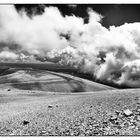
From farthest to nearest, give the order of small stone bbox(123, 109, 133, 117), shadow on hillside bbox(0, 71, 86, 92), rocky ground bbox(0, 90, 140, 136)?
shadow on hillside bbox(0, 71, 86, 92) → small stone bbox(123, 109, 133, 117) → rocky ground bbox(0, 90, 140, 136)

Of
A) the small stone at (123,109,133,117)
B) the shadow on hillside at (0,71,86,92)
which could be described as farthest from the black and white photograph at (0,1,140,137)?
the shadow on hillside at (0,71,86,92)

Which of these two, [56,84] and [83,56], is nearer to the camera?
[83,56]

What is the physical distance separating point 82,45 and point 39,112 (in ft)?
8.99

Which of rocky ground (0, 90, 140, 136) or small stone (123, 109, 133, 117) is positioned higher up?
small stone (123, 109, 133, 117)

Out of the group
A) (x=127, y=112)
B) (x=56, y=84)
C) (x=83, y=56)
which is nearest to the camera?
(x=127, y=112)

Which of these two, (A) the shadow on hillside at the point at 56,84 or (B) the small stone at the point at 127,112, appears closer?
(B) the small stone at the point at 127,112

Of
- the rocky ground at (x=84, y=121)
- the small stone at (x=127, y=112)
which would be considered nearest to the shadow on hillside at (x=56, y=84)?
the rocky ground at (x=84, y=121)

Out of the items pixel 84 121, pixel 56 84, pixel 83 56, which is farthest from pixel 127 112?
pixel 56 84

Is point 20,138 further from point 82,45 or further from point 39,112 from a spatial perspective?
point 82,45

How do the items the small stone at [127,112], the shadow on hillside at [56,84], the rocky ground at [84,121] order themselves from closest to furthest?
the rocky ground at [84,121], the small stone at [127,112], the shadow on hillside at [56,84]

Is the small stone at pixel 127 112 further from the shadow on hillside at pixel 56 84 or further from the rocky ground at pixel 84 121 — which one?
the shadow on hillside at pixel 56 84

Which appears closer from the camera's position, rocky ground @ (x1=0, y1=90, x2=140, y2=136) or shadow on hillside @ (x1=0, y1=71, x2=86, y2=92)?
rocky ground @ (x1=0, y1=90, x2=140, y2=136)

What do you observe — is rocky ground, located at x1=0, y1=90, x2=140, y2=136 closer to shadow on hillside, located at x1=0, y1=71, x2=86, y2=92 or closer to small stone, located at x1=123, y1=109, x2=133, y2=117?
small stone, located at x1=123, y1=109, x2=133, y2=117

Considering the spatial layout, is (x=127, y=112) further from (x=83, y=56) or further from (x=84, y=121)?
(x=83, y=56)
